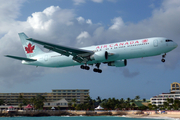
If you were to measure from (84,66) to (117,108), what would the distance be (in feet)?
468

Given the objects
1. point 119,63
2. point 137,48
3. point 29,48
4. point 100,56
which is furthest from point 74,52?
point 29,48

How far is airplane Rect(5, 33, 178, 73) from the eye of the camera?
48031 millimetres

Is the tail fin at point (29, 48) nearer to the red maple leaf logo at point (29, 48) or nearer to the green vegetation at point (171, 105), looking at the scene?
the red maple leaf logo at point (29, 48)

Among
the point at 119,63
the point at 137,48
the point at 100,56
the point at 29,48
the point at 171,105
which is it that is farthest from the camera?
the point at 171,105

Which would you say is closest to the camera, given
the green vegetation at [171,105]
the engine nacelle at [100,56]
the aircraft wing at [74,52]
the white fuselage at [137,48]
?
the white fuselage at [137,48]

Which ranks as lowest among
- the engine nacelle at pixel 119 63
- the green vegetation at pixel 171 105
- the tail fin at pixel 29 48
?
the green vegetation at pixel 171 105

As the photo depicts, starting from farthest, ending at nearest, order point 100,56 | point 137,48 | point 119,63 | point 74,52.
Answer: point 119,63 → point 74,52 → point 100,56 → point 137,48

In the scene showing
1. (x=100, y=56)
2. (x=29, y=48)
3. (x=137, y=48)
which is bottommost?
(x=100, y=56)

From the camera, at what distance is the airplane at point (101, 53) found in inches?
1891

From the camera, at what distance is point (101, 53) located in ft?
169

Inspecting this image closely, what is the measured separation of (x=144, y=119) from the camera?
5896 inches

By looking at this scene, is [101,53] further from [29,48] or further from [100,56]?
[29,48]

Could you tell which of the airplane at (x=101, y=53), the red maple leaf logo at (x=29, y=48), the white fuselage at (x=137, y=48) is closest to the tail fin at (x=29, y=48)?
the red maple leaf logo at (x=29, y=48)

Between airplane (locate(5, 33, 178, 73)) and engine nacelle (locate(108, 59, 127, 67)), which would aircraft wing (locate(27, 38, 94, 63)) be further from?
engine nacelle (locate(108, 59, 127, 67))
